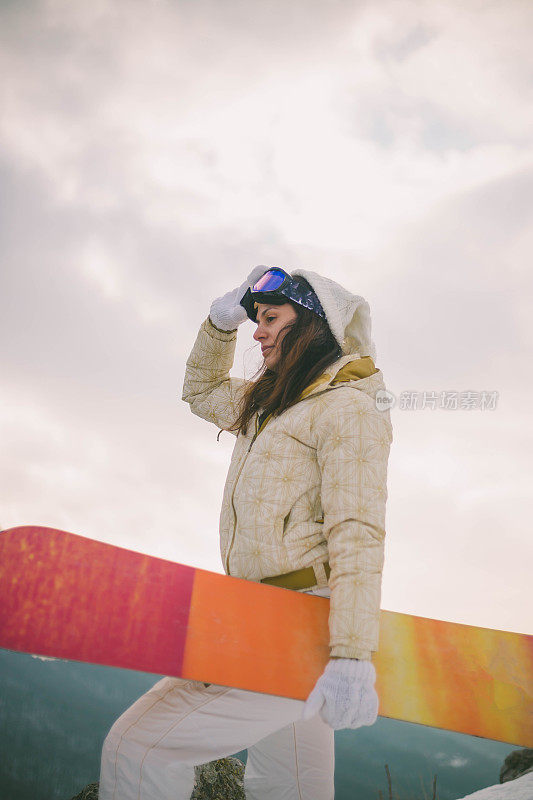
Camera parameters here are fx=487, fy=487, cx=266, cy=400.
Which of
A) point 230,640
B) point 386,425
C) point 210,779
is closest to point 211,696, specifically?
point 230,640

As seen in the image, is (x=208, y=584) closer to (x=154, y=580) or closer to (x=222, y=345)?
(x=154, y=580)

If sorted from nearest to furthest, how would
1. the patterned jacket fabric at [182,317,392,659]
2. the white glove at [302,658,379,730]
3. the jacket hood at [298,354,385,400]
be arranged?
the white glove at [302,658,379,730] → the patterned jacket fabric at [182,317,392,659] → the jacket hood at [298,354,385,400]

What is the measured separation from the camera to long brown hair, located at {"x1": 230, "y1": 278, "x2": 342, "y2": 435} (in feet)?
5.63

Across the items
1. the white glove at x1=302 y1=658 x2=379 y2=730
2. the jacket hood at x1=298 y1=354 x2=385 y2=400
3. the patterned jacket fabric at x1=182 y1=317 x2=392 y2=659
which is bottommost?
the white glove at x1=302 y1=658 x2=379 y2=730

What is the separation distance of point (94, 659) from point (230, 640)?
14.8 inches

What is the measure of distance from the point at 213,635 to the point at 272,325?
1.09m

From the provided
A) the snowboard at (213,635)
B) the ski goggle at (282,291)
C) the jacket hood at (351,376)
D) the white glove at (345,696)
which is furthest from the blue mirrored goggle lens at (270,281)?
the white glove at (345,696)

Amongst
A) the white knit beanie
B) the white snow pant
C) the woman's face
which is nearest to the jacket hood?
the white knit beanie

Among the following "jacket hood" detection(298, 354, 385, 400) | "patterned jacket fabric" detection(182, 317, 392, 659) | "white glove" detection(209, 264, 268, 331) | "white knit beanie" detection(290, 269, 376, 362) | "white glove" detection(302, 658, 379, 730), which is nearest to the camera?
"white glove" detection(302, 658, 379, 730)

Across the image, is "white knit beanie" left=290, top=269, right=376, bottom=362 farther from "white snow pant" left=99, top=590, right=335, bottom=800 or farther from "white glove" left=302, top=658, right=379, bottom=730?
"white snow pant" left=99, top=590, right=335, bottom=800

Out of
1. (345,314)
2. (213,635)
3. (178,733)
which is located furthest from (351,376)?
(178,733)

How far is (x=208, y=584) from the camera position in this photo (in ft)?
4.85

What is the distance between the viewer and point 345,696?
3.85ft

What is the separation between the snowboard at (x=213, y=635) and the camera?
1341 mm
